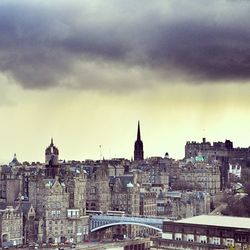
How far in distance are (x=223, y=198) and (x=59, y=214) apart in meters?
15.2

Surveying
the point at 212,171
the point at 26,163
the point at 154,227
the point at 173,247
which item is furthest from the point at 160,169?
the point at 173,247

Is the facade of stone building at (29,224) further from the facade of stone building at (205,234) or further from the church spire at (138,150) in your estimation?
the church spire at (138,150)

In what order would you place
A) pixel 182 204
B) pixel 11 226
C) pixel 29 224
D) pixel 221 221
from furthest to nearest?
pixel 182 204
pixel 29 224
pixel 11 226
pixel 221 221

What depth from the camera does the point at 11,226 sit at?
112 feet

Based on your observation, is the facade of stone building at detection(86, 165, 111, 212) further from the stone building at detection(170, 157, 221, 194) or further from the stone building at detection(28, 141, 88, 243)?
the stone building at detection(170, 157, 221, 194)

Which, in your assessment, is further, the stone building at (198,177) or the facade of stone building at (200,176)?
the facade of stone building at (200,176)

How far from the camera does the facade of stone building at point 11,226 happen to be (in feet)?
110

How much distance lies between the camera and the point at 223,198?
4791cm

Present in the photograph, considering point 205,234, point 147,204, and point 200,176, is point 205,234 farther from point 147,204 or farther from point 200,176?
point 200,176

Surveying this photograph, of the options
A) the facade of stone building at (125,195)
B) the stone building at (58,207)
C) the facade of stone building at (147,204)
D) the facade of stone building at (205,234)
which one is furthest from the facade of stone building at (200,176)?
the facade of stone building at (205,234)

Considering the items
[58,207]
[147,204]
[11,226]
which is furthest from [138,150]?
[11,226]

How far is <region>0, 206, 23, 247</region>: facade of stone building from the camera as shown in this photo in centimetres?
3356

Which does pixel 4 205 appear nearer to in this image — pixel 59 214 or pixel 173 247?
pixel 59 214

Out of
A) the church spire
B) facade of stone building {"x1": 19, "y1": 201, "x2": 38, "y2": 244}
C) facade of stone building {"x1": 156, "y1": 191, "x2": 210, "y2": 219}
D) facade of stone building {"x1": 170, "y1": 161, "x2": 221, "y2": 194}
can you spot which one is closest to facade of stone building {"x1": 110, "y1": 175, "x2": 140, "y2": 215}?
facade of stone building {"x1": 156, "y1": 191, "x2": 210, "y2": 219}
